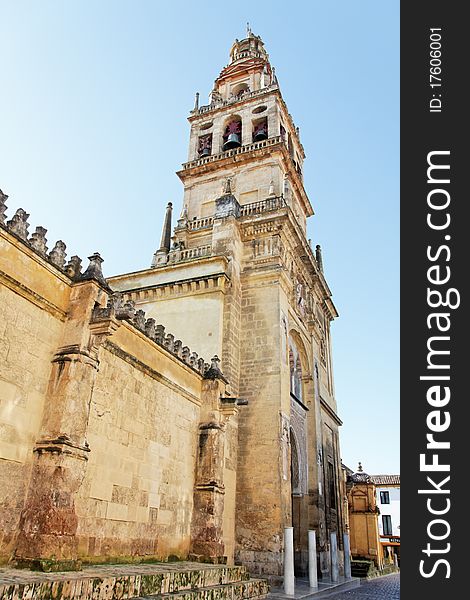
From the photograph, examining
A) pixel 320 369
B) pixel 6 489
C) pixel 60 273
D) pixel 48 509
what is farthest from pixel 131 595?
pixel 320 369

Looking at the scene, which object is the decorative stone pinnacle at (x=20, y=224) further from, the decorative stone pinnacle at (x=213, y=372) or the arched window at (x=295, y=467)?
the arched window at (x=295, y=467)

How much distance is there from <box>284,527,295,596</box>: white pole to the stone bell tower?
64 cm

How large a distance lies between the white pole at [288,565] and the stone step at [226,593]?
65.8 inches

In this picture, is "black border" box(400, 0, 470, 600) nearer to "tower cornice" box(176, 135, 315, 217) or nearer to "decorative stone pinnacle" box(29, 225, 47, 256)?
"decorative stone pinnacle" box(29, 225, 47, 256)

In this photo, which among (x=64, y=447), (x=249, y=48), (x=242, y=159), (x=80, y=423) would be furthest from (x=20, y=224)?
(x=249, y=48)

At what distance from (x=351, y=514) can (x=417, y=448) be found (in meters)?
28.5

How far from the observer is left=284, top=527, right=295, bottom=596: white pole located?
11.4 metres

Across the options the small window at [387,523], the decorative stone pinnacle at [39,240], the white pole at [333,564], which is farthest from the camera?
the small window at [387,523]

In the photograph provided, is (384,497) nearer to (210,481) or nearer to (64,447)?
(210,481)

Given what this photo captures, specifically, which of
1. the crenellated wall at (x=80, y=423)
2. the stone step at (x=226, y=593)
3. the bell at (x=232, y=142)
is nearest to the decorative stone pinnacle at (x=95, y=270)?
the crenellated wall at (x=80, y=423)

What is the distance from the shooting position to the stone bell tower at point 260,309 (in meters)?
13.8

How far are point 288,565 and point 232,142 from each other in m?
18.9

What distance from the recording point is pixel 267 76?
90.1 ft

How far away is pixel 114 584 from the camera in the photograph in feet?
18.8
